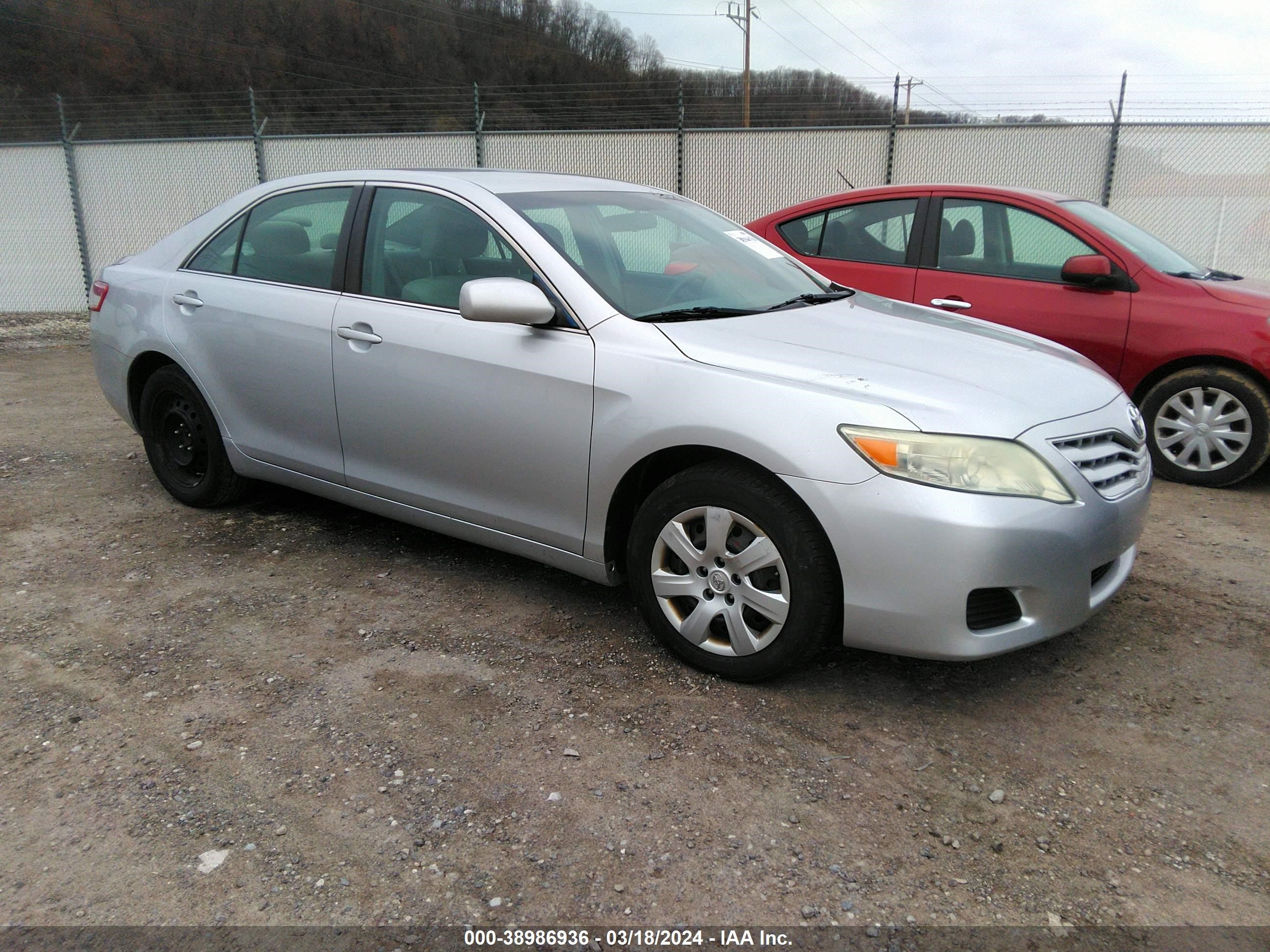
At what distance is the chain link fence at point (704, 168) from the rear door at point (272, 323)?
5793 millimetres

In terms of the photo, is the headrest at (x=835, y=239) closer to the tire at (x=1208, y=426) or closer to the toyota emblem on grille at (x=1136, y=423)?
the tire at (x=1208, y=426)

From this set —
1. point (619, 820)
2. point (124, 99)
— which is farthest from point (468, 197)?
point (124, 99)

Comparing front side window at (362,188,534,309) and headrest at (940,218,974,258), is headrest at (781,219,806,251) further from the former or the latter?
front side window at (362,188,534,309)

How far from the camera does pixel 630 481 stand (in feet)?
10.2

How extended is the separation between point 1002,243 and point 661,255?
292cm

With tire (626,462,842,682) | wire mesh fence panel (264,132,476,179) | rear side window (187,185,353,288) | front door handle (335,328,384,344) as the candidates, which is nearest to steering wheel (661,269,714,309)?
tire (626,462,842,682)

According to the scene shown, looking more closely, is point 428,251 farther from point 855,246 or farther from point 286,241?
point 855,246

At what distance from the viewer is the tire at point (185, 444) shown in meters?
4.38

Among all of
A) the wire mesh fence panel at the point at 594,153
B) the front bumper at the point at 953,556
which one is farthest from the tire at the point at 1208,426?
the wire mesh fence panel at the point at 594,153

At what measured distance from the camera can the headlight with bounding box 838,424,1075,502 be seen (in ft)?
8.49

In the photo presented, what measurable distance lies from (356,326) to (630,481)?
1342mm

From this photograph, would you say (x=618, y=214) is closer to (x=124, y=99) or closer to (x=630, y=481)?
(x=630, y=481)

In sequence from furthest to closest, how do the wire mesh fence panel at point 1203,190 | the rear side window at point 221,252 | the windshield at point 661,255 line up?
the wire mesh fence panel at point 1203,190 < the rear side window at point 221,252 < the windshield at point 661,255

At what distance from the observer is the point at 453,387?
3.38 meters
